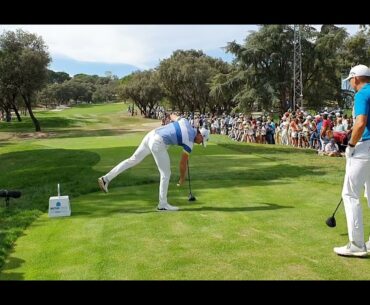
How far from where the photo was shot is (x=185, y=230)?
23.6 ft

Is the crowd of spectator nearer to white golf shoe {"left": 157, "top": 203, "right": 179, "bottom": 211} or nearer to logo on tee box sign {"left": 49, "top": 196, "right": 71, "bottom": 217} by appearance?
white golf shoe {"left": 157, "top": 203, "right": 179, "bottom": 211}

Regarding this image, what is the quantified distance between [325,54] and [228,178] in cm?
4221

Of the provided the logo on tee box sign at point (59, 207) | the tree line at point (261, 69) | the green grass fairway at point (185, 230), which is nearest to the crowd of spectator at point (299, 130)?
the green grass fairway at point (185, 230)

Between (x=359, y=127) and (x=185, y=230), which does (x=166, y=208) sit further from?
(x=359, y=127)

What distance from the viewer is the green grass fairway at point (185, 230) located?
5406 mm

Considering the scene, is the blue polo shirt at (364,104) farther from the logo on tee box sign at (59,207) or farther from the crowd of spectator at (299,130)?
the crowd of spectator at (299,130)

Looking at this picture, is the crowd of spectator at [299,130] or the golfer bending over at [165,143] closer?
the golfer bending over at [165,143]

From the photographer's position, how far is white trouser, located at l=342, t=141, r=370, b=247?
5832 millimetres

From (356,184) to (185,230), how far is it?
2642mm

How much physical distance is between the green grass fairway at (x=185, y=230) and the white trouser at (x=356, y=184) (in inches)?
15.5

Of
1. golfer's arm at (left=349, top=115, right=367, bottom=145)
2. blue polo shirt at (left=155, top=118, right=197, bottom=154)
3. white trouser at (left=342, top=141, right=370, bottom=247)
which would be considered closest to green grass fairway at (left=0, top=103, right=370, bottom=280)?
white trouser at (left=342, top=141, right=370, bottom=247)

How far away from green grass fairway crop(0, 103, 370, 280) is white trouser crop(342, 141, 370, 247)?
39 centimetres

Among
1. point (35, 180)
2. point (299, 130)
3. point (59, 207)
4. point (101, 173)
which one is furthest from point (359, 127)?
point (299, 130)
